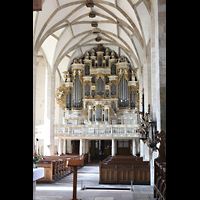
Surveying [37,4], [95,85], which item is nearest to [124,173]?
[37,4]

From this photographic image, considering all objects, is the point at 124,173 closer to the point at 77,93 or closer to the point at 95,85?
the point at 95,85

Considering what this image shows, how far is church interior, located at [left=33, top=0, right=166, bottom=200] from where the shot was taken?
46.8 feet

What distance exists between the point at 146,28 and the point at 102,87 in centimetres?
938

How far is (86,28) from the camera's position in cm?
2127

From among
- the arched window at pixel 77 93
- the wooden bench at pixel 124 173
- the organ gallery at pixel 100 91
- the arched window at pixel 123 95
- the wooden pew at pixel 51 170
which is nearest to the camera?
the wooden bench at pixel 124 173

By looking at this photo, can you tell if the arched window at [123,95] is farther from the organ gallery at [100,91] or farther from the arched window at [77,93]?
the arched window at [77,93]

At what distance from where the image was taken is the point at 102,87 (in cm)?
2383

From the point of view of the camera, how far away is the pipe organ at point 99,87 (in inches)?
913

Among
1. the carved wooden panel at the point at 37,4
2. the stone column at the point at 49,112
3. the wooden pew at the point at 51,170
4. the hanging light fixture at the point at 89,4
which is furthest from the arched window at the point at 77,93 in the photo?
the carved wooden panel at the point at 37,4

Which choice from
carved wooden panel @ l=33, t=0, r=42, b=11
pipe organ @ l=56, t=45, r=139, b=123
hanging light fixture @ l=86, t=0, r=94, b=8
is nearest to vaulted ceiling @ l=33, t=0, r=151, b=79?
hanging light fixture @ l=86, t=0, r=94, b=8

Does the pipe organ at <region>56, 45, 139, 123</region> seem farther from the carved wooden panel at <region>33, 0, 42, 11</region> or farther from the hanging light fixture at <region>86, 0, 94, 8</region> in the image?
the carved wooden panel at <region>33, 0, 42, 11</region>
